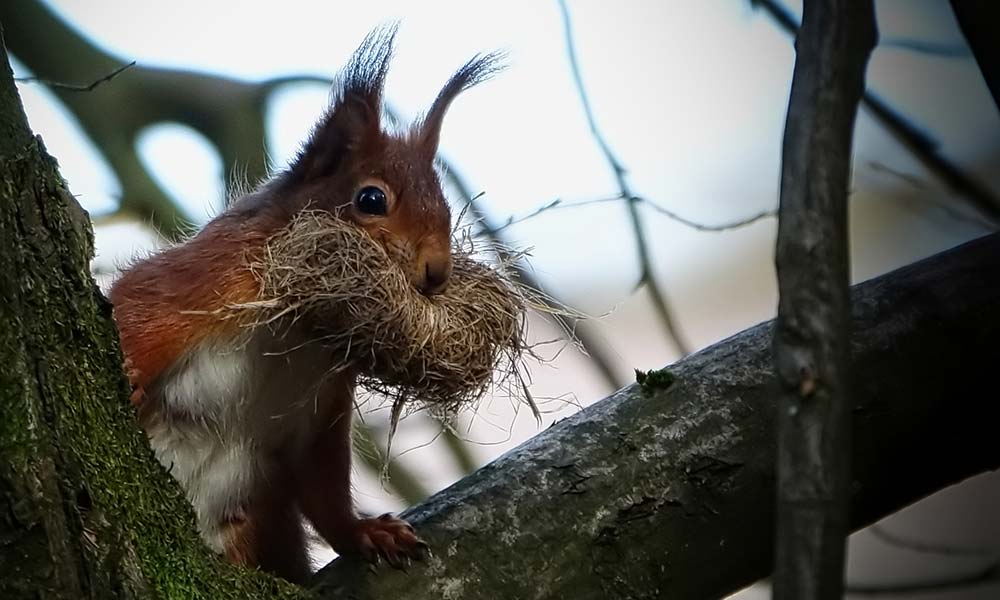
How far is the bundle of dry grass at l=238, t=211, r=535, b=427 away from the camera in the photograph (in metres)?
1.43

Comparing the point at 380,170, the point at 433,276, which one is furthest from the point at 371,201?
the point at 433,276

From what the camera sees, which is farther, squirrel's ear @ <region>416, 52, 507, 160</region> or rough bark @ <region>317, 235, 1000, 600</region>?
squirrel's ear @ <region>416, 52, 507, 160</region>

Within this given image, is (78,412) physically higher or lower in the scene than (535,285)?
lower

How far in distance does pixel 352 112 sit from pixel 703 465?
777 mm

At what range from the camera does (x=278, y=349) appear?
1.62 metres

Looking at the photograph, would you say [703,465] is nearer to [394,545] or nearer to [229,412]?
[394,545]

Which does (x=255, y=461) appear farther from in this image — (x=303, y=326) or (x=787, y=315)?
(x=787, y=315)

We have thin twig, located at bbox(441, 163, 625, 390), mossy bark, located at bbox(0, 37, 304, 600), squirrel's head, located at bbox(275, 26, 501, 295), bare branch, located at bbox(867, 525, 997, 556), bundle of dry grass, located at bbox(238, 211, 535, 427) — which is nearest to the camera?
mossy bark, located at bbox(0, 37, 304, 600)

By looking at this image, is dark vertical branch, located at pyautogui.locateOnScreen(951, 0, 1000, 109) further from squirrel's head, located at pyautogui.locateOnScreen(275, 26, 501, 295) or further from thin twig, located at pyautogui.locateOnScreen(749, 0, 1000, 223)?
squirrel's head, located at pyautogui.locateOnScreen(275, 26, 501, 295)

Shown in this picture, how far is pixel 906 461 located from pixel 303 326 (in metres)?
0.85

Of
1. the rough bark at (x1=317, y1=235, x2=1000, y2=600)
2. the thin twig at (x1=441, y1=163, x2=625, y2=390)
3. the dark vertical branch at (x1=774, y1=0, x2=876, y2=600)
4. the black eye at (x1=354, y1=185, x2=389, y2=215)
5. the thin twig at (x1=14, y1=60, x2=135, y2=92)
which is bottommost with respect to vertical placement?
the dark vertical branch at (x1=774, y1=0, x2=876, y2=600)

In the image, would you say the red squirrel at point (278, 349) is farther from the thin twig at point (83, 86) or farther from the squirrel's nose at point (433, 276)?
the thin twig at point (83, 86)

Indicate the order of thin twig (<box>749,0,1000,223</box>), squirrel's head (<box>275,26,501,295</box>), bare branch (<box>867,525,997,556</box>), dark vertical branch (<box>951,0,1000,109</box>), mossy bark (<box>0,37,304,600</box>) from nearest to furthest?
mossy bark (<box>0,37,304,600</box>), dark vertical branch (<box>951,0,1000,109</box>), squirrel's head (<box>275,26,501,295</box>), thin twig (<box>749,0,1000,223</box>), bare branch (<box>867,525,997,556</box>)

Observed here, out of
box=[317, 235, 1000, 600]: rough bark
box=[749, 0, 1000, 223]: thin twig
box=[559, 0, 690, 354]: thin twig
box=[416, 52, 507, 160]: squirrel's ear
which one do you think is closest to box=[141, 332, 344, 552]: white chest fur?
box=[317, 235, 1000, 600]: rough bark
